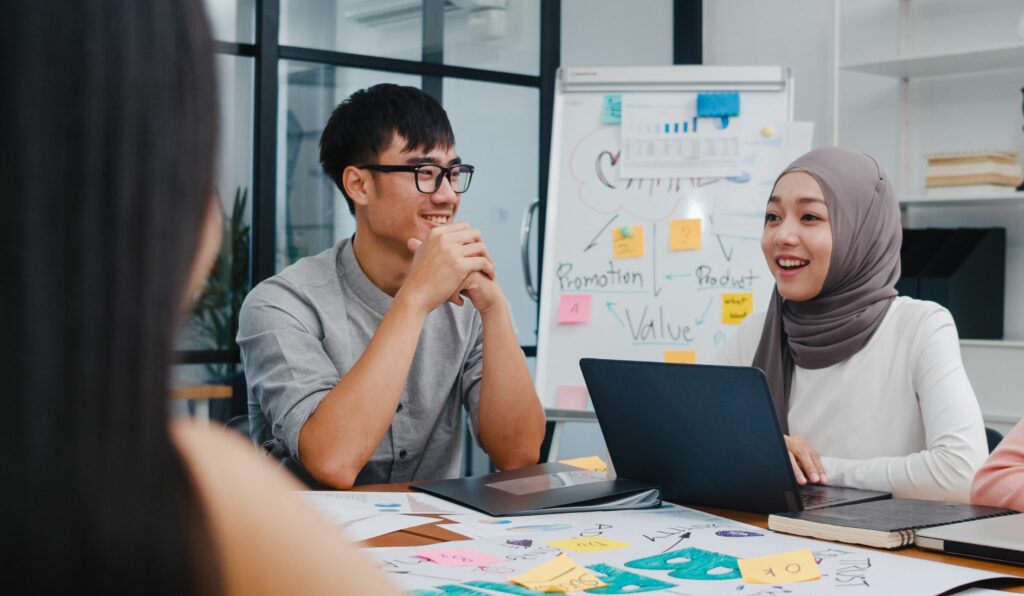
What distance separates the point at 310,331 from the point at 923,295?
216cm

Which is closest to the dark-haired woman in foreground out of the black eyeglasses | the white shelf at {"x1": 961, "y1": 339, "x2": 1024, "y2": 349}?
the black eyeglasses

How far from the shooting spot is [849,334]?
1880 millimetres

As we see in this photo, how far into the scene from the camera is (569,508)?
139 centimetres

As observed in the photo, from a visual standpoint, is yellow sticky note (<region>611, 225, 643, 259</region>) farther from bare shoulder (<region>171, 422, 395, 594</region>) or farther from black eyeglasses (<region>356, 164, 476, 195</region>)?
bare shoulder (<region>171, 422, 395, 594</region>)

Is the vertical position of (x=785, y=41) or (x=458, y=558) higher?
(x=785, y=41)

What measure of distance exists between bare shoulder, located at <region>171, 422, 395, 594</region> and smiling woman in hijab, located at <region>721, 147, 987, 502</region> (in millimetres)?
1427

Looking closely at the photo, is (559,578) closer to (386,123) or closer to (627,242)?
(386,123)

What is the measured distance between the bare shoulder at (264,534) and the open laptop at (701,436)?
0.92m

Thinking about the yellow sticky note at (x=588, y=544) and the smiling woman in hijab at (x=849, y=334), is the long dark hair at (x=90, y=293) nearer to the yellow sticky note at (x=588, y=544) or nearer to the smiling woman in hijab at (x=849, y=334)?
the yellow sticky note at (x=588, y=544)

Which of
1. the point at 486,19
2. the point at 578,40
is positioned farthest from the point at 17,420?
the point at 578,40

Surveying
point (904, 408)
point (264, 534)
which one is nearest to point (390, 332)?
point (904, 408)

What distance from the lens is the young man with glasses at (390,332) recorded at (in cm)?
171

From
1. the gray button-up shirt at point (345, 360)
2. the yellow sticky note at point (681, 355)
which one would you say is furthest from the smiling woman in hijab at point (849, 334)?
the yellow sticky note at point (681, 355)

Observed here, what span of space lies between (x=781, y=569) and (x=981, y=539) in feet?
0.81
